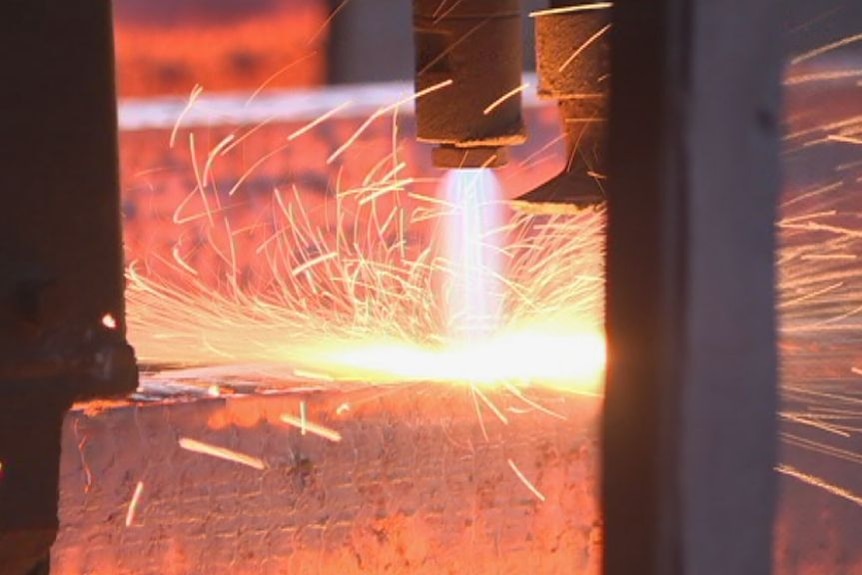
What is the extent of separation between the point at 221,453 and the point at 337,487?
26cm

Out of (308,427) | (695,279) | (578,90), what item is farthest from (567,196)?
(695,279)

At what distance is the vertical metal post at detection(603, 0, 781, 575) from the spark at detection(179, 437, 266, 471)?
182 cm

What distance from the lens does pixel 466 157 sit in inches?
96.8

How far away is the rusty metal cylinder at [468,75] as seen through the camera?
2.35m

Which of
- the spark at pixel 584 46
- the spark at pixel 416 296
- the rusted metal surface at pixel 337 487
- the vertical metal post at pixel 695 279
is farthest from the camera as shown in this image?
the spark at pixel 416 296

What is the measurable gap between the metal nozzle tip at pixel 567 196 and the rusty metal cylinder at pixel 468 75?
11 cm

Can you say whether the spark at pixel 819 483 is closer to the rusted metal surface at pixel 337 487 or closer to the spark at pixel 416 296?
the spark at pixel 416 296

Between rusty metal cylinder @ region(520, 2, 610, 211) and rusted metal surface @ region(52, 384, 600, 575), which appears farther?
rusted metal surface @ region(52, 384, 600, 575)

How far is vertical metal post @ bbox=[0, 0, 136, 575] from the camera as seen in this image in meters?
1.93

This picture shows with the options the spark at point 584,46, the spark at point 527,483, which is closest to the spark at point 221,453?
the spark at point 527,483

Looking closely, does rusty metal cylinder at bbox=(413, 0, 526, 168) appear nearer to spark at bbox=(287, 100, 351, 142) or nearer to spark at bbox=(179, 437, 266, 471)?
spark at bbox=(179, 437, 266, 471)

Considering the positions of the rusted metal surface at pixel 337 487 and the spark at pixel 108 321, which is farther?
the rusted metal surface at pixel 337 487

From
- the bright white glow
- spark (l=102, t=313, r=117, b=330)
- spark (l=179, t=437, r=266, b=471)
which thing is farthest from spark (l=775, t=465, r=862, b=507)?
spark (l=102, t=313, r=117, b=330)

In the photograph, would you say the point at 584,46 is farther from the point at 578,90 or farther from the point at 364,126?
the point at 364,126
